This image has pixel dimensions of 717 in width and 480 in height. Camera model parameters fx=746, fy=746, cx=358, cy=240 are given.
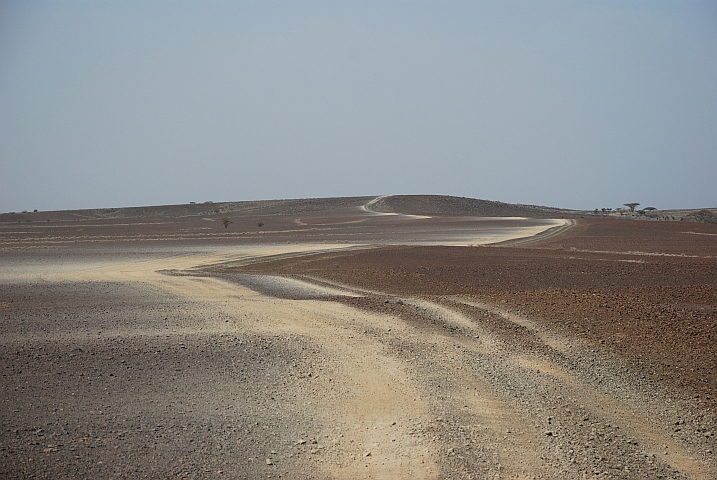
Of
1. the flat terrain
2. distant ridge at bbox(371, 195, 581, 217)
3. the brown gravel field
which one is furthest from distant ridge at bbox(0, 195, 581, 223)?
the flat terrain

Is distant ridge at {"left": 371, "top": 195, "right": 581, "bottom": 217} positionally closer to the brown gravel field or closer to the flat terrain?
the brown gravel field

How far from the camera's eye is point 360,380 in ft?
35.0

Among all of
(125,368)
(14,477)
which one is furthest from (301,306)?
(14,477)

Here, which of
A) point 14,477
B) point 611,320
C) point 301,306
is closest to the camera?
point 14,477

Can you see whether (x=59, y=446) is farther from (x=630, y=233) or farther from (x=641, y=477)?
(x=630, y=233)

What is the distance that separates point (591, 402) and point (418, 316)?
5.92 meters

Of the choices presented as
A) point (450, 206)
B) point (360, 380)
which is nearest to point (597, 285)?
point (360, 380)

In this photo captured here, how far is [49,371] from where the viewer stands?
10852 millimetres

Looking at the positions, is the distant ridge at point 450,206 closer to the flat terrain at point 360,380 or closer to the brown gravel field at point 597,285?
the brown gravel field at point 597,285

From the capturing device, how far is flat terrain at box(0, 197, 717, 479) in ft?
26.0

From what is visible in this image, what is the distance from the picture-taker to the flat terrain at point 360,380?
7.91m

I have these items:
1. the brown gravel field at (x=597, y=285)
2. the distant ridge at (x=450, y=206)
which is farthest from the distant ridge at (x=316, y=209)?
the brown gravel field at (x=597, y=285)

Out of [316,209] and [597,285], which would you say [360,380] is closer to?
[597,285]

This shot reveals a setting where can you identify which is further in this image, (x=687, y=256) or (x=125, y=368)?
(x=687, y=256)
